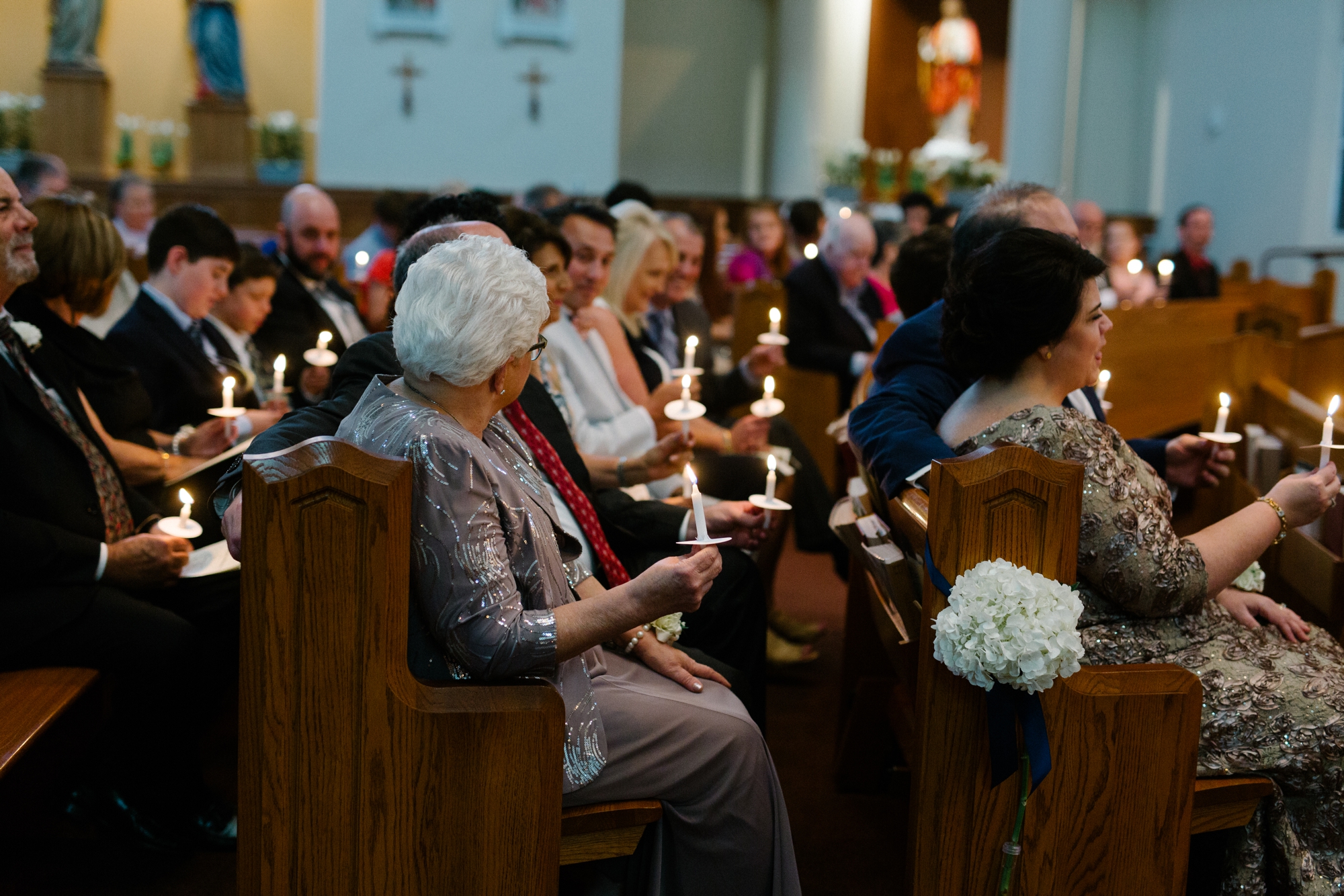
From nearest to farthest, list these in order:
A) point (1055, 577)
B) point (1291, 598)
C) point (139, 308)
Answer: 1. point (1055, 577)
2. point (1291, 598)
3. point (139, 308)

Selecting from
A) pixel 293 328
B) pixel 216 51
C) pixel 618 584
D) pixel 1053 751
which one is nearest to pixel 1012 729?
pixel 1053 751

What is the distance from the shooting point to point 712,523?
258 centimetres

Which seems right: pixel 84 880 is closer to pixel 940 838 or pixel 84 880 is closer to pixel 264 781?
pixel 264 781

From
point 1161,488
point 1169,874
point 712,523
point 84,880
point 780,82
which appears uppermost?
point 780,82

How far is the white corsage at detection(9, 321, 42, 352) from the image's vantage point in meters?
2.65

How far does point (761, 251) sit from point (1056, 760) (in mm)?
6851

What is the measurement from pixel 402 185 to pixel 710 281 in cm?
384

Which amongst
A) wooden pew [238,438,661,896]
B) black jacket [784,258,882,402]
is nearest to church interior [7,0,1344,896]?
wooden pew [238,438,661,896]

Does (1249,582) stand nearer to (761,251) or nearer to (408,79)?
(761,251)

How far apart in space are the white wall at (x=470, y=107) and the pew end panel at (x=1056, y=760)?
986cm

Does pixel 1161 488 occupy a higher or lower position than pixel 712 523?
higher

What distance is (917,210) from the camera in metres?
8.19

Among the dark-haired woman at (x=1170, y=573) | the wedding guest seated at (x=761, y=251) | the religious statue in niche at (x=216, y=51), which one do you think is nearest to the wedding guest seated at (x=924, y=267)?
the dark-haired woman at (x=1170, y=573)

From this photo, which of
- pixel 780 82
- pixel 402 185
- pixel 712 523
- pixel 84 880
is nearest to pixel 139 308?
pixel 84 880
